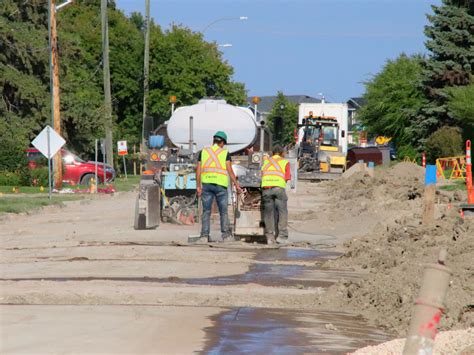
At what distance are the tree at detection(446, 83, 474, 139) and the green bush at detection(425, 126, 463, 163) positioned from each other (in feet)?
3.39

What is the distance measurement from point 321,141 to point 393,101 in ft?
51.0

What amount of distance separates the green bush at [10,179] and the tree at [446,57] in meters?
24.6

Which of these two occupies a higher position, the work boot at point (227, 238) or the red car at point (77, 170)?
the red car at point (77, 170)

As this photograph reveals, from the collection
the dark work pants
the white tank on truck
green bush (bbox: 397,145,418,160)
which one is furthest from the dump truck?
the dark work pants

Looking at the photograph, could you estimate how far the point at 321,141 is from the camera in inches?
2324

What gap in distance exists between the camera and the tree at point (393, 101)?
70.8 meters

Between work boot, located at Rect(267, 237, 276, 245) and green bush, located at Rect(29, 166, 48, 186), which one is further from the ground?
green bush, located at Rect(29, 166, 48, 186)

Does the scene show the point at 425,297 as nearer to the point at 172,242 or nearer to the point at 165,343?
the point at 165,343

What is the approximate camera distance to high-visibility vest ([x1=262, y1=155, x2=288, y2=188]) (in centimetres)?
2056

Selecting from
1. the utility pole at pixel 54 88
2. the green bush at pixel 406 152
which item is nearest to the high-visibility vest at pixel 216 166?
the utility pole at pixel 54 88

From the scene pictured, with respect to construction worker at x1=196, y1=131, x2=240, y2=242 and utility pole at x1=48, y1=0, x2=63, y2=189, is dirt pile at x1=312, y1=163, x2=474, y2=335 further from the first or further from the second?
utility pole at x1=48, y1=0, x2=63, y2=189

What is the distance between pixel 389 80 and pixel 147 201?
54468 mm

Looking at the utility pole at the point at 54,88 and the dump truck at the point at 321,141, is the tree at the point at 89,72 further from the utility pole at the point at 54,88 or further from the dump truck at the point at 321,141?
the dump truck at the point at 321,141

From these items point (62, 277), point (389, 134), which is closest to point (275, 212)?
point (62, 277)
